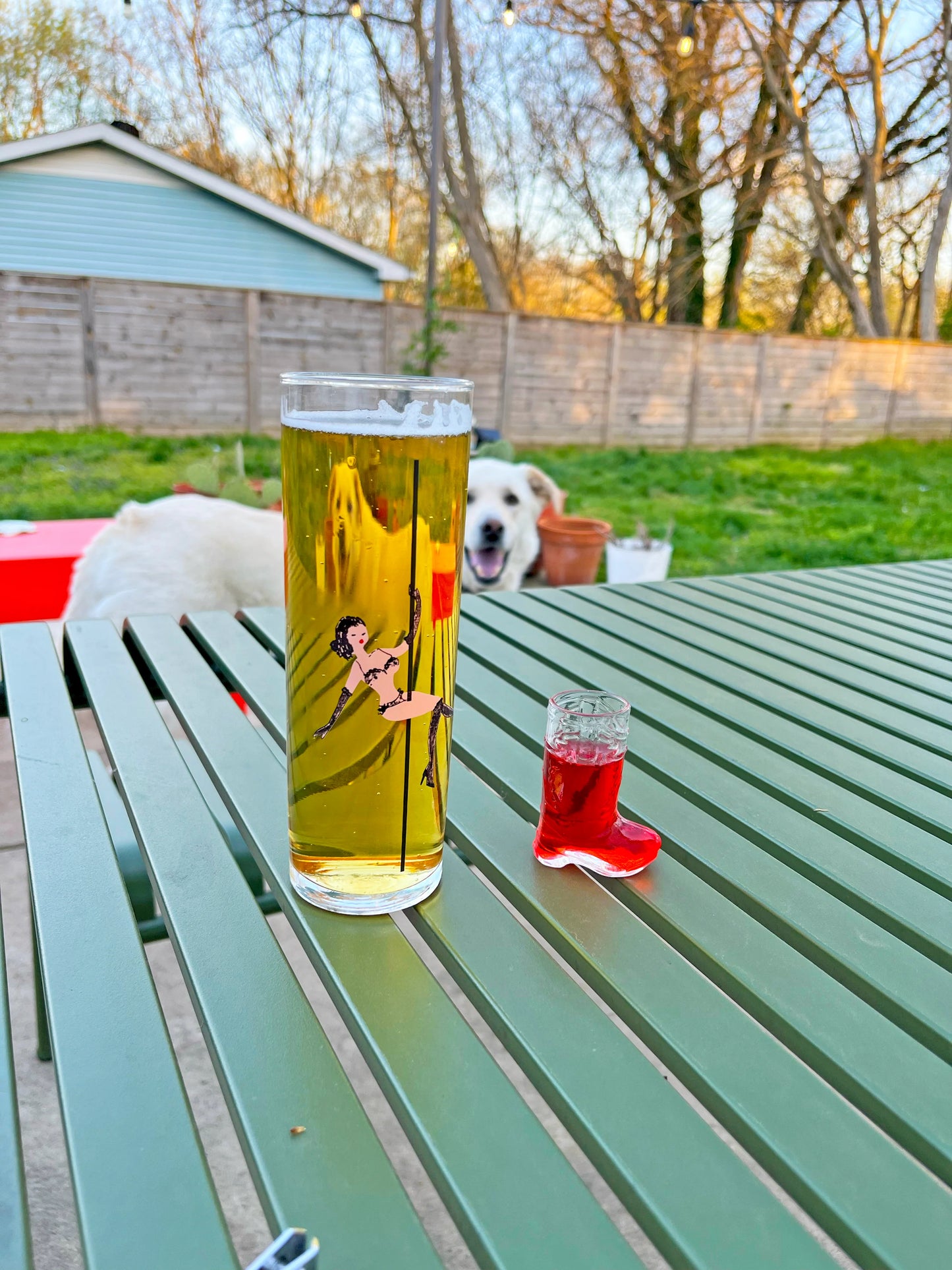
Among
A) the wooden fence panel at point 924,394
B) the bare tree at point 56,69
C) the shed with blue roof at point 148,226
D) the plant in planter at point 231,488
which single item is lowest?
the plant in planter at point 231,488

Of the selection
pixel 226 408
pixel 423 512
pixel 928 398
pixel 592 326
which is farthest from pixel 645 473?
pixel 423 512

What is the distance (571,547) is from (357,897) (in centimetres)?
347

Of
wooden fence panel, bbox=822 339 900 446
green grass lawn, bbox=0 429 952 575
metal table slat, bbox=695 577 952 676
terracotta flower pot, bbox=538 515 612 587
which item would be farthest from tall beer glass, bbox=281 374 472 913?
wooden fence panel, bbox=822 339 900 446

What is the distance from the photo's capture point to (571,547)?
4105mm

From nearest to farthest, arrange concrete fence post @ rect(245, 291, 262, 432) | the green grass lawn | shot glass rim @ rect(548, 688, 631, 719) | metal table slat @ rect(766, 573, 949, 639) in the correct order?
shot glass rim @ rect(548, 688, 631, 719) → metal table slat @ rect(766, 573, 949, 639) → the green grass lawn → concrete fence post @ rect(245, 291, 262, 432)

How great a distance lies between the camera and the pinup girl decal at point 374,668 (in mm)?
644

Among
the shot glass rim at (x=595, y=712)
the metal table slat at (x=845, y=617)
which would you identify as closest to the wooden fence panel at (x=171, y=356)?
the metal table slat at (x=845, y=617)

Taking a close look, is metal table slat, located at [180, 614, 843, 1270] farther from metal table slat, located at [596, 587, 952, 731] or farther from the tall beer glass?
metal table slat, located at [596, 587, 952, 731]

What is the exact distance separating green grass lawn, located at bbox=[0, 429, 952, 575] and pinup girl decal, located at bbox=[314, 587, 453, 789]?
175 inches

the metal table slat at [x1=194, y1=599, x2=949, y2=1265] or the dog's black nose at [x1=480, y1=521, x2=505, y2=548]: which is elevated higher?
the metal table slat at [x1=194, y1=599, x2=949, y2=1265]

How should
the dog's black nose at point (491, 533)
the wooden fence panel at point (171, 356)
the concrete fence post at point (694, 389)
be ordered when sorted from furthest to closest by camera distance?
the concrete fence post at point (694, 389) < the wooden fence panel at point (171, 356) < the dog's black nose at point (491, 533)

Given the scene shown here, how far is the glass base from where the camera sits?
2.38ft

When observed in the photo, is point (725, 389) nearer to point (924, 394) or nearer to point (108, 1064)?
point (924, 394)

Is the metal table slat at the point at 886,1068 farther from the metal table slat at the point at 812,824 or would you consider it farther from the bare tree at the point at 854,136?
the bare tree at the point at 854,136
